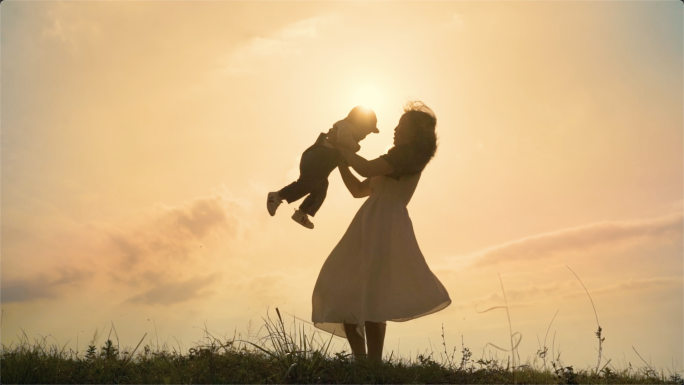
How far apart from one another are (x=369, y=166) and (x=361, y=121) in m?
0.69

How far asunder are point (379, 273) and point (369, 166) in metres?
1.03

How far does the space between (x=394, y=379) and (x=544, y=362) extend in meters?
1.95

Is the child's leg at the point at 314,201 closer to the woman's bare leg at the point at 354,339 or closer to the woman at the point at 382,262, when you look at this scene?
the woman at the point at 382,262

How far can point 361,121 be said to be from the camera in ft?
21.9

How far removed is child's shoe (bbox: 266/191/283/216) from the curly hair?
1.56 m

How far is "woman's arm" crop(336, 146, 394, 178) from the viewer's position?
6.18m

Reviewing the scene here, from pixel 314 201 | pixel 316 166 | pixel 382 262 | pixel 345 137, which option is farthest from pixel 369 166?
pixel 314 201

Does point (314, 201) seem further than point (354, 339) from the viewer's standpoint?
Yes

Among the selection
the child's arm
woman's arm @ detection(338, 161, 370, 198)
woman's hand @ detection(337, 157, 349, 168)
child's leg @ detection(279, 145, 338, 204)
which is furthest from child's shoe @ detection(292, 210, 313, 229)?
the child's arm

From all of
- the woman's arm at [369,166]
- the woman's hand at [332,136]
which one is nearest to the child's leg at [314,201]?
the woman's hand at [332,136]

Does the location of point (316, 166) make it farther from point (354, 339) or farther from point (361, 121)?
point (354, 339)

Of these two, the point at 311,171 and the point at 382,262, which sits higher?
the point at 311,171

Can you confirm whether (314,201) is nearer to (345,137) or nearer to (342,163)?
(342,163)

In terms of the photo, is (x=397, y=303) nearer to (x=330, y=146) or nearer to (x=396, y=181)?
(x=396, y=181)
